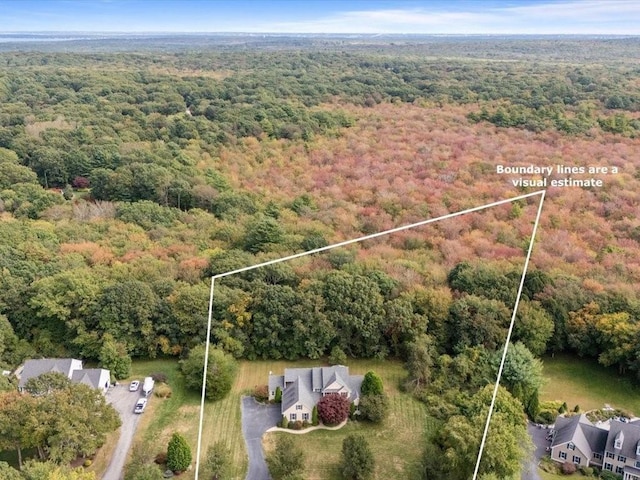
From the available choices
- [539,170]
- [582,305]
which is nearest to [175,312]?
[582,305]

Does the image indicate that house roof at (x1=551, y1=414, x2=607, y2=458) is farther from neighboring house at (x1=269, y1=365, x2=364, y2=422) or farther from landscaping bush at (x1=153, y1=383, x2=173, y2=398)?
landscaping bush at (x1=153, y1=383, x2=173, y2=398)

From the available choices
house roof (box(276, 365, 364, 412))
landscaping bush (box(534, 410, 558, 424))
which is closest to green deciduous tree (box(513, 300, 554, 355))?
landscaping bush (box(534, 410, 558, 424))

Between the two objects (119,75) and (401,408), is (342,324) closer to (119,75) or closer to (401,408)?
(401,408)

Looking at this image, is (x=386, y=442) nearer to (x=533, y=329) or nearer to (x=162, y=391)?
(x=533, y=329)

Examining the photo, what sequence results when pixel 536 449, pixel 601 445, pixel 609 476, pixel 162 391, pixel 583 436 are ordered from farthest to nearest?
pixel 162 391, pixel 536 449, pixel 583 436, pixel 601 445, pixel 609 476

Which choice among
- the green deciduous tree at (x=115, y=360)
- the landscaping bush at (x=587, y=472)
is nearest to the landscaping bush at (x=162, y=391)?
the green deciduous tree at (x=115, y=360)

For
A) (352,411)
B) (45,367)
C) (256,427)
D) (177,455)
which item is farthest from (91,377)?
(352,411)
